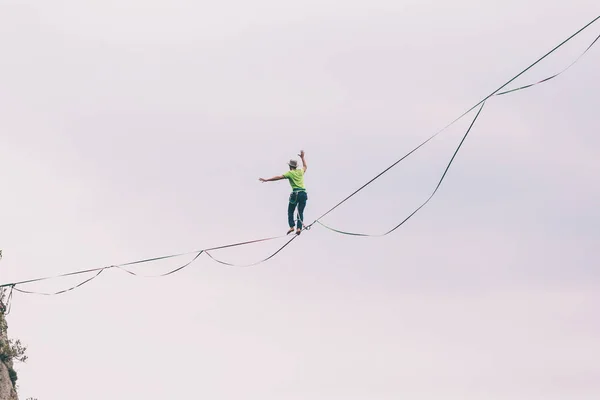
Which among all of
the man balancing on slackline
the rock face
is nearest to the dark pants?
the man balancing on slackline

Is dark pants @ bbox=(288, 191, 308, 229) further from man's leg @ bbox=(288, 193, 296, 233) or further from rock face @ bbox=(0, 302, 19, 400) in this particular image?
rock face @ bbox=(0, 302, 19, 400)

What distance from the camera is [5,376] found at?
40219 millimetres

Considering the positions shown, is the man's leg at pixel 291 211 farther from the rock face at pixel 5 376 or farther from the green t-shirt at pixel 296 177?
the rock face at pixel 5 376

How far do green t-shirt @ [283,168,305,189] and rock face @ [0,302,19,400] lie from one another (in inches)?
715

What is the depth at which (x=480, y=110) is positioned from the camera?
20141 millimetres

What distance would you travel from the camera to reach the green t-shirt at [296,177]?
26.1 m

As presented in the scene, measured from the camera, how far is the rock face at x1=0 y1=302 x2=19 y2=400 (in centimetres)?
3919

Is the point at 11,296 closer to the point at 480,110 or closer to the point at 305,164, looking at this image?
the point at 305,164

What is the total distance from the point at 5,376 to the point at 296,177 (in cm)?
2106

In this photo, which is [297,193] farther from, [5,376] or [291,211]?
[5,376]

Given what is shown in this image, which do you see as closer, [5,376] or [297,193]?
[297,193]

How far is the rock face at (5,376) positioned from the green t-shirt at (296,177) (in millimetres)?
18158

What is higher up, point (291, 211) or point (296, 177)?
point (296, 177)

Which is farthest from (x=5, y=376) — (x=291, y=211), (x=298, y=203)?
(x=298, y=203)
